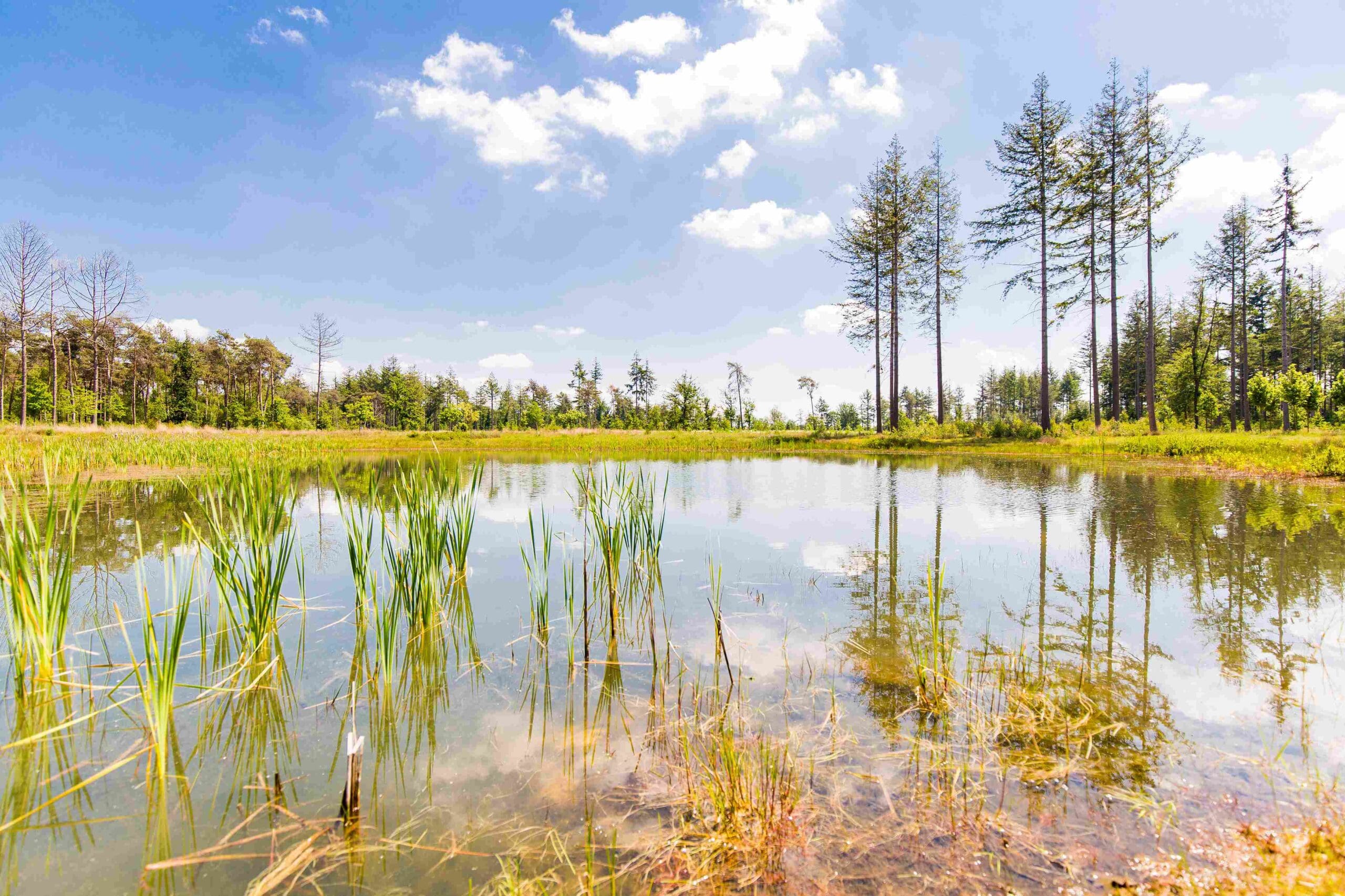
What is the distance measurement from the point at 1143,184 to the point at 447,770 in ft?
92.6

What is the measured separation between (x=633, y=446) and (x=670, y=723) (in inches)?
1074

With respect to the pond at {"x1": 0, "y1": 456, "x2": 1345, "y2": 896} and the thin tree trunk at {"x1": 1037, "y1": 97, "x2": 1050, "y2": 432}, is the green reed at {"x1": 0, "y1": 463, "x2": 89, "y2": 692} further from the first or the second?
the thin tree trunk at {"x1": 1037, "y1": 97, "x2": 1050, "y2": 432}

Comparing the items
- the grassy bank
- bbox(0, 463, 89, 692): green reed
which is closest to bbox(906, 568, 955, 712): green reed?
the grassy bank

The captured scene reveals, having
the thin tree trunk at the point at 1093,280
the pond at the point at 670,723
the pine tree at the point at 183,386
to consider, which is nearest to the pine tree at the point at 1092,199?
the thin tree trunk at the point at 1093,280

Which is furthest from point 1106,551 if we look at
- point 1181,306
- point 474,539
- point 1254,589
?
point 1181,306

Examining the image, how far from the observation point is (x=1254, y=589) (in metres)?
4.56

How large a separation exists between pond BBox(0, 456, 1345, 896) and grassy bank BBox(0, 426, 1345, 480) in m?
→ 1.66

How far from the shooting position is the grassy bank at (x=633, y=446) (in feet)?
41.5

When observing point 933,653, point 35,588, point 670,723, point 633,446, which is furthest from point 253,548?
point 633,446

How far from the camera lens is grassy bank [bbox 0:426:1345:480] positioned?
12.7m

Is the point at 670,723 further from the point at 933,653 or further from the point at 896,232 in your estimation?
the point at 896,232

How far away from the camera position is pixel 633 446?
2981 centimetres

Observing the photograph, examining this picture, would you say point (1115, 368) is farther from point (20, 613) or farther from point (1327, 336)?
point (1327, 336)

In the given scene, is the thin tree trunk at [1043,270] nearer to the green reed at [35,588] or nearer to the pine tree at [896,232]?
the pine tree at [896,232]
